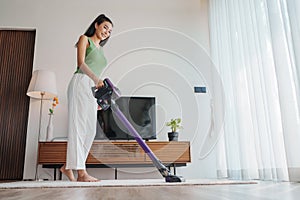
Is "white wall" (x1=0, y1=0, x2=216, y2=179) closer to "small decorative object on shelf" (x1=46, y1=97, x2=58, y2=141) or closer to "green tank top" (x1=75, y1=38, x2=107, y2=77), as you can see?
"small decorative object on shelf" (x1=46, y1=97, x2=58, y2=141)

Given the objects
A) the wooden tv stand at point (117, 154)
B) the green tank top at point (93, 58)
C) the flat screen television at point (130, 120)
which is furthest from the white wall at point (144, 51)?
the green tank top at point (93, 58)

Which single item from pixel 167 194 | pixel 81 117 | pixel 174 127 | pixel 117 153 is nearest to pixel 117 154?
pixel 117 153

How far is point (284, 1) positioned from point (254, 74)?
618mm

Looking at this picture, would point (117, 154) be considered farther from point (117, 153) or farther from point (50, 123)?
point (50, 123)

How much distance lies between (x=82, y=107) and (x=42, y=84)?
1230mm

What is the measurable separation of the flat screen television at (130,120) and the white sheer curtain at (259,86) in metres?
0.78

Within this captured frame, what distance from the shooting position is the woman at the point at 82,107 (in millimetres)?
1821

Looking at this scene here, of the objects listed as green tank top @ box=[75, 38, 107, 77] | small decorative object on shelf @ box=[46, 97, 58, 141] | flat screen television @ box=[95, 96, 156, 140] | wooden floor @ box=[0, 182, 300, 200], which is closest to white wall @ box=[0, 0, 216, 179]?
small decorative object on shelf @ box=[46, 97, 58, 141]

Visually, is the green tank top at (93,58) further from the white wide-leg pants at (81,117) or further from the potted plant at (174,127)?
the potted plant at (174,127)

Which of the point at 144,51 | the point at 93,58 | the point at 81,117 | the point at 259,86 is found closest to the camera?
the point at 81,117

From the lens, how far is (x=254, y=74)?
2.27 metres

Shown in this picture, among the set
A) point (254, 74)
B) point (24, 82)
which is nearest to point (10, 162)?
point (24, 82)

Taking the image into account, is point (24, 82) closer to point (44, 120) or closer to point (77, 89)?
point (44, 120)

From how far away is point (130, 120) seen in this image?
119 inches
